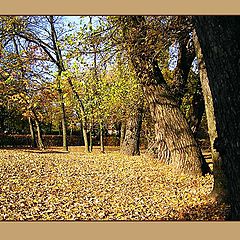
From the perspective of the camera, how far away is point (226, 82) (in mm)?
1388

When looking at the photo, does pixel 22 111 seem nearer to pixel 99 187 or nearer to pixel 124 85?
pixel 99 187

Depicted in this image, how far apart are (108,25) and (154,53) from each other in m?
0.65

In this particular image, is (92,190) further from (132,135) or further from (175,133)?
(132,135)

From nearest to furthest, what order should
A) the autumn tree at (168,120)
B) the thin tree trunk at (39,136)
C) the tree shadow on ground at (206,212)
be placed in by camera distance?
1. the tree shadow on ground at (206,212)
2. the thin tree trunk at (39,136)
3. the autumn tree at (168,120)

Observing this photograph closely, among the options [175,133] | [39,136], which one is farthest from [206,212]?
[39,136]

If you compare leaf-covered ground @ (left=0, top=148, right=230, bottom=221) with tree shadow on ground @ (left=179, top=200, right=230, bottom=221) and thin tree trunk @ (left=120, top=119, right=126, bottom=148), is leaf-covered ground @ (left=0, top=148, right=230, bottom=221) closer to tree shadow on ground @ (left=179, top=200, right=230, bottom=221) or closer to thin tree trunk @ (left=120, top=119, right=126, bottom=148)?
tree shadow on ground @ (left=179, top=200, right=230, bottom=221)

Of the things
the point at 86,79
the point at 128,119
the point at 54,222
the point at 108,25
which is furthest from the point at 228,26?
the point at 128,119

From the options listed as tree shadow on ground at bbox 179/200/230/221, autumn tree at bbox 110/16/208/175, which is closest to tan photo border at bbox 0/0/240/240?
tree shadow on ground at bbox 179/200/230/221

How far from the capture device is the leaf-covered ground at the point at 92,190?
2959 mm

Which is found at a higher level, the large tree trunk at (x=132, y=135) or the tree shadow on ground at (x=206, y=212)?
the large tree trunk at (x=132, y=135)

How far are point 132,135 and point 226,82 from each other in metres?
4.99

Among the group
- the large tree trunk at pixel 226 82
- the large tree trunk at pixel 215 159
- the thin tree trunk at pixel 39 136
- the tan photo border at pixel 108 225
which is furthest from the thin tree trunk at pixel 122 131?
the large tree trunk at pixel 226 82

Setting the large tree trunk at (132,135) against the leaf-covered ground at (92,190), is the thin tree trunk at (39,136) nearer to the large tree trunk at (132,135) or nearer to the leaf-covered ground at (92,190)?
the leaf-covered ground at (92,190)

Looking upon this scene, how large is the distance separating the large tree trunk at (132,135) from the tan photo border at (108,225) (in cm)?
320
